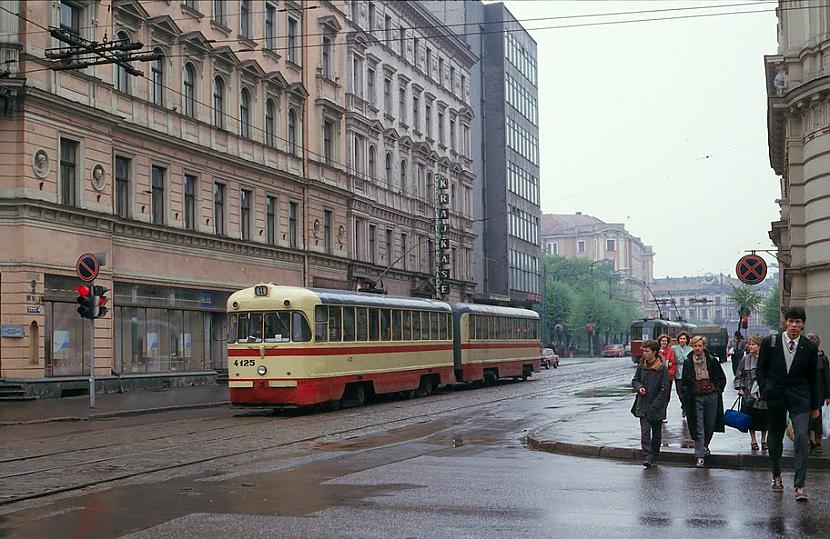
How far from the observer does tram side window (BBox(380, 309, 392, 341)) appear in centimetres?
2842

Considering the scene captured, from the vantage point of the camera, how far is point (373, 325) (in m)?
27.9

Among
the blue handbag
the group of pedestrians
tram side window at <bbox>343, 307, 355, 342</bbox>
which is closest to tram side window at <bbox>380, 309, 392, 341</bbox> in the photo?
tram side window at <bbox>343, 307, 355, 342</bbox>

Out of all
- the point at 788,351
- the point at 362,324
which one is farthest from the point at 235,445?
the point at 362,324

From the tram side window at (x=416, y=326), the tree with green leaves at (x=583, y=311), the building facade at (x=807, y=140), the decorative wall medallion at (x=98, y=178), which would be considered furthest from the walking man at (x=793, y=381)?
the tree with green leaves at (x=583, y=311)

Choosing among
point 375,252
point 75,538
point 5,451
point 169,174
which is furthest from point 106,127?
point 75,538

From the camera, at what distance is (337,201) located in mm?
50219

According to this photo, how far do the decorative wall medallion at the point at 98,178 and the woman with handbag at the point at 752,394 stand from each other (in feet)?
71.8

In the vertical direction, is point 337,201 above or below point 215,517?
above

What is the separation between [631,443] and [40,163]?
21.2 metres

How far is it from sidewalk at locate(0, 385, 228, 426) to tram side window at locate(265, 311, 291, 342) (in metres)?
4.31

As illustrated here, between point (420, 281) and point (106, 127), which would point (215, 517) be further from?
point (420, 281)

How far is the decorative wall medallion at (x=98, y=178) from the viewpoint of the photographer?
33.1 metres

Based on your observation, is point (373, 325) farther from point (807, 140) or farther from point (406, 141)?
point (406, 141)

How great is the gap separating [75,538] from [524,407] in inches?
738
